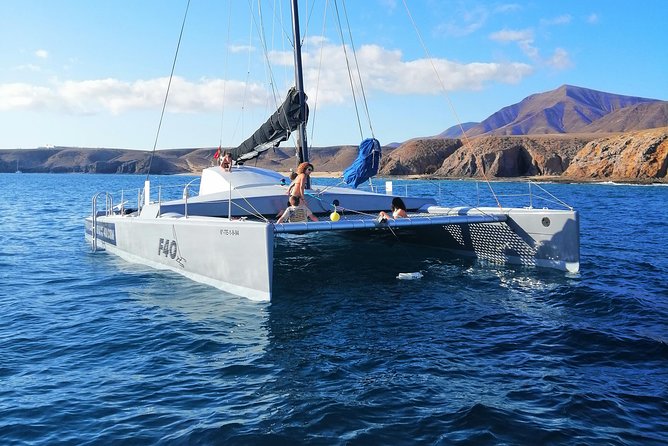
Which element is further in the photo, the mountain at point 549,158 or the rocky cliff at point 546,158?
the rocky cliff at point 546,158

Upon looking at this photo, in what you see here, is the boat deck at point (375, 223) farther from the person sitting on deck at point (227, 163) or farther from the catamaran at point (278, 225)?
the person sitting on deck at point (227, 163)

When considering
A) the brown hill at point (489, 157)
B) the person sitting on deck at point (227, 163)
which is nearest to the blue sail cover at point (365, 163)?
the person sitting on deck at point (227, 163)

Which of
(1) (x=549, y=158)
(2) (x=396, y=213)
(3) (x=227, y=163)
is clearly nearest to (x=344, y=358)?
(2) (x=396, y=213)

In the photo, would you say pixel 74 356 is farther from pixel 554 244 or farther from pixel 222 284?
pixel 554 244

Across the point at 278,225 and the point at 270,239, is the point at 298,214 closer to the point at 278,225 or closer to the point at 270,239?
the point at 278,225

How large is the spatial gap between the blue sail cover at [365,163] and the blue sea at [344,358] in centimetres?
212

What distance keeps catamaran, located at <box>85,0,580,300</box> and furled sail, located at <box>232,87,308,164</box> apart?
2 centimetres

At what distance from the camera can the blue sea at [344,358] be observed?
4648 mm

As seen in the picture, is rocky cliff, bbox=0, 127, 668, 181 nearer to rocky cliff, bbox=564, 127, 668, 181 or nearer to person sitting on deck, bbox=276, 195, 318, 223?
rocky cliff, bbox=564, 127, 668, 181

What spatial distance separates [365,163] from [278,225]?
10.8ft

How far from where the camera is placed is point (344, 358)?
633 centimetres

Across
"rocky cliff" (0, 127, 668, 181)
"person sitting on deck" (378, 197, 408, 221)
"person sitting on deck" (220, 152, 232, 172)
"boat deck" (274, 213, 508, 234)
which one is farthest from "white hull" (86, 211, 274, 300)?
"rocky cliff" (0, 127, 668, 181)

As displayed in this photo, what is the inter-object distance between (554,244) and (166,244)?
8.03 m

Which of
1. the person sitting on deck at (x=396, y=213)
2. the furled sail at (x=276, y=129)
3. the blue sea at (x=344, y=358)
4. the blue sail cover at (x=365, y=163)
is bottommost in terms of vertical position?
the blue sea at (x=344, y=358)
